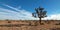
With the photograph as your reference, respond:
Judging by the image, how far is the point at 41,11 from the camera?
4944 centimetres

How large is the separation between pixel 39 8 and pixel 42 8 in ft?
3.39

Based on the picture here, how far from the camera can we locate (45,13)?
50156 mm

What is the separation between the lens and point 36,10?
1972 inches

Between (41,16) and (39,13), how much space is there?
127 centimetres

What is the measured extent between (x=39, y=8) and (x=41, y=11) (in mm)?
1210

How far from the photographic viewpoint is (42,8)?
161ft

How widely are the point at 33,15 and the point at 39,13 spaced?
2205 mm

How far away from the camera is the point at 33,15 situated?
49.9 m

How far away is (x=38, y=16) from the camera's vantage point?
4969cm

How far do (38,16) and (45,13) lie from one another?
2653mm

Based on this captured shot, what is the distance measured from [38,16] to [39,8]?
2.72 m

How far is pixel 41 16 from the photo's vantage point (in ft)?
163

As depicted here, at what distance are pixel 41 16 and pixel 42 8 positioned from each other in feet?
8.96
